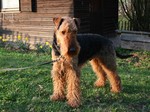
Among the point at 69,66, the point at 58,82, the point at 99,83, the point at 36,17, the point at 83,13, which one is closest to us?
the point at 69,66

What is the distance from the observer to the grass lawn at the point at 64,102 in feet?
17.7

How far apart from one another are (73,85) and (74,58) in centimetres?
48

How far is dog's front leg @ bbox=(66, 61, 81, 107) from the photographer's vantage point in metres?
5.20

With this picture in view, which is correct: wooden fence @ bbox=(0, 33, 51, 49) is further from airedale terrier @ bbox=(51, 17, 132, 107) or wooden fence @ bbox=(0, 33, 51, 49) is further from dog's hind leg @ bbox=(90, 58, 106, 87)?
airedale terrier @ bbox=(51, 17, 132, 107)

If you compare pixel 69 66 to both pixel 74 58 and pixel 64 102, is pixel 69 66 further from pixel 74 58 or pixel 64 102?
pixel 64 102

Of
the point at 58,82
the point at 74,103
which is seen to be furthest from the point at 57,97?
the point at 74,103

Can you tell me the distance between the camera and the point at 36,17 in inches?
522

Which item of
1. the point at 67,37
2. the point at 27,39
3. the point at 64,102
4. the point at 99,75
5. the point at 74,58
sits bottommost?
the point at 64,102

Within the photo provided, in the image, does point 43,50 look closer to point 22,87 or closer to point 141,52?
point 141,52

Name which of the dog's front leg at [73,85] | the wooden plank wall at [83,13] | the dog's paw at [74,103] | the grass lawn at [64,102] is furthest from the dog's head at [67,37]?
the wooden plank wall at [83,13]

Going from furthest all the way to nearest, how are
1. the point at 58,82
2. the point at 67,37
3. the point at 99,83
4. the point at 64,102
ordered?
the point at 99,83, the point at 64,102, the point at 58,82, the point at 67,37

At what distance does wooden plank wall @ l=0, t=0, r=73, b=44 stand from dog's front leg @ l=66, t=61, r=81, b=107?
7.15m

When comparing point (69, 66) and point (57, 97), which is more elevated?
point (69, 66)

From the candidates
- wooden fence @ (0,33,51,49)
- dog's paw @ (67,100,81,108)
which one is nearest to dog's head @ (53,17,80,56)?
dog's paw @ (67,100,81,108)
